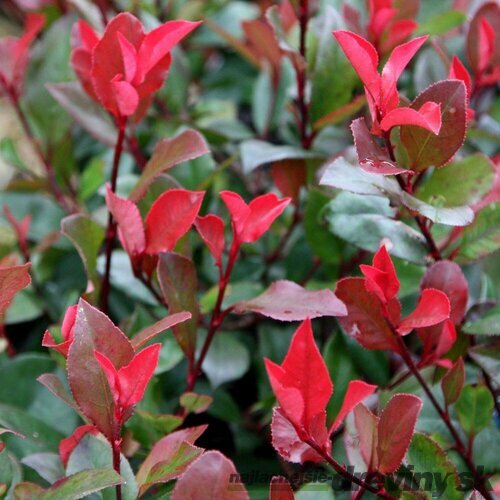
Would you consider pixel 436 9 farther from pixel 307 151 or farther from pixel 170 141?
pixel 170 141

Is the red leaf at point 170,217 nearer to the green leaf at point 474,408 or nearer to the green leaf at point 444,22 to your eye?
the green leaf at point 474,408

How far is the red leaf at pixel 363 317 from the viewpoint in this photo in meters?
→ 0.58

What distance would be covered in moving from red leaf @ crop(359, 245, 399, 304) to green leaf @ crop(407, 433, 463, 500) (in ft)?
0.39

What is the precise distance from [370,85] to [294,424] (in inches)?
9.9

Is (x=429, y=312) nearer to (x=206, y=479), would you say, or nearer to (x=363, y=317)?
(x=363, y=317)

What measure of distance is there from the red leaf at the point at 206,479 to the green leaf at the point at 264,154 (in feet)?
1.27

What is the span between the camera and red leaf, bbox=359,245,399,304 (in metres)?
0.53

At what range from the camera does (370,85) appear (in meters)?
0.52

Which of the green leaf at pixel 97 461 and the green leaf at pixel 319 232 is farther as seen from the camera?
the green leaf at pixel 319 232

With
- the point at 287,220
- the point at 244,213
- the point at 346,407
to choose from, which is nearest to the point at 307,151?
the point at 287,220

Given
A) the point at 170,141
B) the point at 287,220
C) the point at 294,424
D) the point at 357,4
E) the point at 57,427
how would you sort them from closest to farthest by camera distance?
the point at 294,424 → the point at 170,141 → the point at 57,427 → the point at 287,220 → the point at 357,4

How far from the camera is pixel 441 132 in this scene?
1.80ft

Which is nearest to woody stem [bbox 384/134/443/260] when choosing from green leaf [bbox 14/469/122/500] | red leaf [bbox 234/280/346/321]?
red leaf [bbox 234/280/346/321]

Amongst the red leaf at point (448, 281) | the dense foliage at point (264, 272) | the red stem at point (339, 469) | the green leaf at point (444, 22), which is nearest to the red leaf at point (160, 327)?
the dense foliage at point (264, 272)
